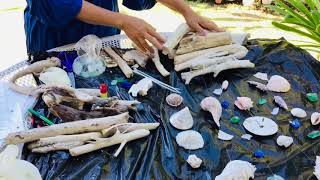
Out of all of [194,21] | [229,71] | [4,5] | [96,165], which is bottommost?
[4,5]

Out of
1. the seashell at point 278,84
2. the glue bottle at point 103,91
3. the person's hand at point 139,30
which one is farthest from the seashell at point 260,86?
the glue bottle at point 103,91

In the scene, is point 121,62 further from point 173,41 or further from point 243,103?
point 243,103

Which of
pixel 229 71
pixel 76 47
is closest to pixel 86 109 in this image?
pixel 76 47

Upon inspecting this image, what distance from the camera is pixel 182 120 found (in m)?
1.44

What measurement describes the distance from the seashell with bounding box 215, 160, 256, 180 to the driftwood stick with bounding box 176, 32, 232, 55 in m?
0.69

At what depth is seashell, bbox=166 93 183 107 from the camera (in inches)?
60.7

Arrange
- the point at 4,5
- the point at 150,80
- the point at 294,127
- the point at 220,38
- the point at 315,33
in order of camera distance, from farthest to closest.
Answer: the point at 4,5
the point at 315,33
the point at 220,38
the point at 150,80
the point at 294,127

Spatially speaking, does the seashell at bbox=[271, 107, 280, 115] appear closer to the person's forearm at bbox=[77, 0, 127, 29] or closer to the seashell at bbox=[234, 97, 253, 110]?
the seashell at bbox=[234, 97, 253, 110]

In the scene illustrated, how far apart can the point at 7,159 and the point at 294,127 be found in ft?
3.12

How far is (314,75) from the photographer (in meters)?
1.72

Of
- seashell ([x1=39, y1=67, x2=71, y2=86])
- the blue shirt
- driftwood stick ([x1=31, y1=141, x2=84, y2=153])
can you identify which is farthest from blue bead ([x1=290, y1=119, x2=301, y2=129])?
the blue shirt

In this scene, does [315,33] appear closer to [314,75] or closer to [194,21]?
[314,75]

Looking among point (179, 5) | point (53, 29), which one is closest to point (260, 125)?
point (179, 5)

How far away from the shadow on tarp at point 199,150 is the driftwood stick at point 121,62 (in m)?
0.04
